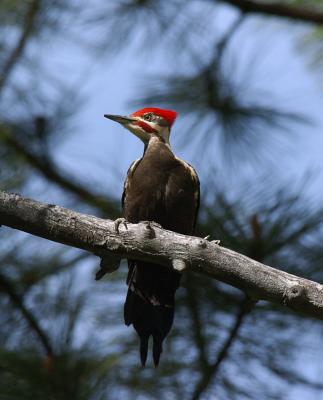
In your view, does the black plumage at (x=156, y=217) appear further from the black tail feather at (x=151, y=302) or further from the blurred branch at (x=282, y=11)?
the blurred branch at (x=282, y=11)

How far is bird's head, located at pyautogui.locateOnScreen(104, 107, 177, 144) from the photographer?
13.8ft

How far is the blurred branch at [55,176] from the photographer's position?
4.03m

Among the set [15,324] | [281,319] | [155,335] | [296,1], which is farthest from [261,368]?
[296,1]

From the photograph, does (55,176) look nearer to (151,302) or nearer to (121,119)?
(121,119)

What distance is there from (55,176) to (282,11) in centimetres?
136

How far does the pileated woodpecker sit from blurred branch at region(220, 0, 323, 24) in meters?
0.90

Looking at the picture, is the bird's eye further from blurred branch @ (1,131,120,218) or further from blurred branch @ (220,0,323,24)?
blurred branch @ (220,0,323,24)

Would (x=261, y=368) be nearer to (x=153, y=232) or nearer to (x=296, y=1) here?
(x=153, y=232)

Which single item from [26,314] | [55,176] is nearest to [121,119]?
[55,176]

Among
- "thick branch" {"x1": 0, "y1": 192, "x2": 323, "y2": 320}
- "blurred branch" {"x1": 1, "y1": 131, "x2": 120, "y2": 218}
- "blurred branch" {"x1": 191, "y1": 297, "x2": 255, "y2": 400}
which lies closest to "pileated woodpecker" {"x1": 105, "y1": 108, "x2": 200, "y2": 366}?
"blurred branch" {"x1": 191, "y1": 297, "x2": 255, "y2": 400}

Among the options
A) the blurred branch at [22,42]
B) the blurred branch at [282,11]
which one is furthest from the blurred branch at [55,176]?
the blurred branch at [282,11]

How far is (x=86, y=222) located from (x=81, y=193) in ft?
4.46

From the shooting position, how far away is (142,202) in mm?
3555

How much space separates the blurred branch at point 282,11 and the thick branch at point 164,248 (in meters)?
1.80
